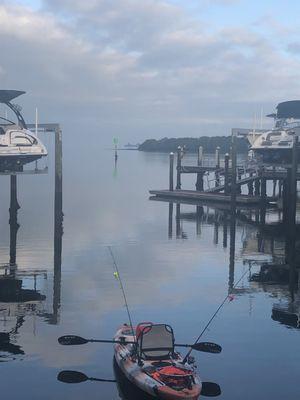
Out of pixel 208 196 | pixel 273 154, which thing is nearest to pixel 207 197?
pixel 208 196

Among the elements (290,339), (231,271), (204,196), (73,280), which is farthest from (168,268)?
(204,196)

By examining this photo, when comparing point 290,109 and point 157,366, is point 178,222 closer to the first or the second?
point 290,109

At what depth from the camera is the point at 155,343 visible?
45.0ft

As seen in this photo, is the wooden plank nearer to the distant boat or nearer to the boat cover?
the distant boat

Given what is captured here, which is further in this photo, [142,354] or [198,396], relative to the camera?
[142,354]

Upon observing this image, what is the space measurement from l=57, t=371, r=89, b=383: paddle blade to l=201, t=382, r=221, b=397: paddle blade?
9.15 feet

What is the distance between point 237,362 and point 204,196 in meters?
40.3

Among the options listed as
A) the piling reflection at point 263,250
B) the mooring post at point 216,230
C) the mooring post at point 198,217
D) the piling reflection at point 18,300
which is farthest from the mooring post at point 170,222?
the piling reflection at point 18,300

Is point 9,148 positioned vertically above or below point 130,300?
above

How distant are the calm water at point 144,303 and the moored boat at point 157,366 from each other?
0.77 metres

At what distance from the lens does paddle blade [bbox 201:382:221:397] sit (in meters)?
13.4

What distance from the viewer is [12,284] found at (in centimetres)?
2411

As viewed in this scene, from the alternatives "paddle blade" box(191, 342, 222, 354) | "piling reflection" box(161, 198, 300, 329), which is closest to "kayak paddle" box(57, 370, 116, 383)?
"paddle blade" box(191, 342, 222, 354)

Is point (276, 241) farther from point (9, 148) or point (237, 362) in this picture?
point (237, 362)
